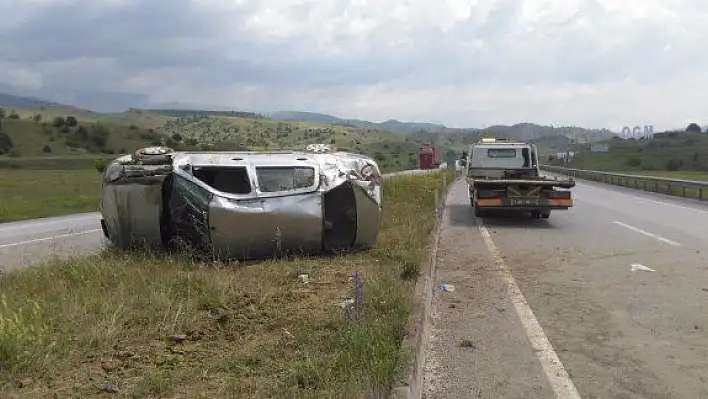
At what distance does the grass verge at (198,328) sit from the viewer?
4828 millimetres

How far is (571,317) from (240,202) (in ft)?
15.5

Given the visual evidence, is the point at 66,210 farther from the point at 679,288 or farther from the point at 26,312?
the point at 679,288

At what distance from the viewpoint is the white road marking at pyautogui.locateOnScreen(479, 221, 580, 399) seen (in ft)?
17.0

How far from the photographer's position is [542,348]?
244 inches

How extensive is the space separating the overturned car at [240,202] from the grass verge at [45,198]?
15220mm

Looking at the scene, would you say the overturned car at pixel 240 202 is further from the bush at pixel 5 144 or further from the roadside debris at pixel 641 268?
the bush at pixel 5 144

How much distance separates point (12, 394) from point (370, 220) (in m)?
6.83

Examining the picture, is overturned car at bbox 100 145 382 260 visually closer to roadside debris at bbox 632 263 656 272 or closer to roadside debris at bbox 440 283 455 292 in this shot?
roadside debris at bbox 440 283 455 292

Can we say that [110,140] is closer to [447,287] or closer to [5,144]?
[5,144]

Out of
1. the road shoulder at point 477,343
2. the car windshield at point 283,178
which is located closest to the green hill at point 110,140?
the car windshield at point 283,178

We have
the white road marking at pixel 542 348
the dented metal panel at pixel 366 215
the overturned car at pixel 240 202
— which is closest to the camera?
the white road marking at pixel 542 348

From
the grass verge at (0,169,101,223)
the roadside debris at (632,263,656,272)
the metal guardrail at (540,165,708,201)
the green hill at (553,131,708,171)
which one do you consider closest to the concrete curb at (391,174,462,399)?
the roadside debris at (632,263,656,272)

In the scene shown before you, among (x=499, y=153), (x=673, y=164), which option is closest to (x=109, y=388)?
(x=499, y=153)

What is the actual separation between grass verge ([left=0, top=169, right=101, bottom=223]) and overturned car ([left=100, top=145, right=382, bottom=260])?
1522 centimetres
